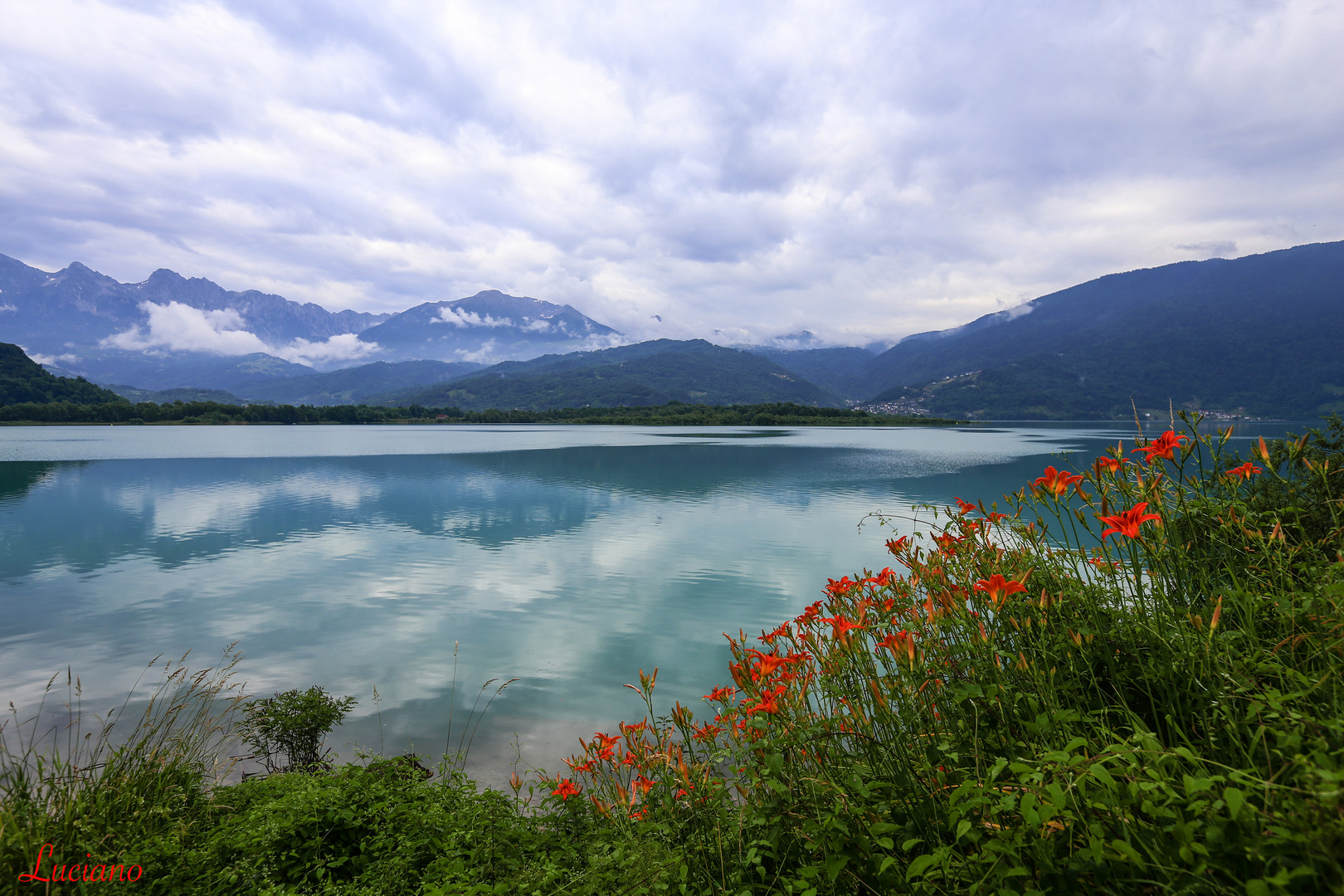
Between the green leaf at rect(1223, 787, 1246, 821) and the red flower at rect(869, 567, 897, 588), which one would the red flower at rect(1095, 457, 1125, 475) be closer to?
the red flower at rect(869, 567, 897, 588)

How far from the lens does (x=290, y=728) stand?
539 cm

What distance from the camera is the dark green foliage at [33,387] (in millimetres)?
106000

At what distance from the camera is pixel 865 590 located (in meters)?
3.90

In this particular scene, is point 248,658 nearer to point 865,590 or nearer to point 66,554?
point 865,590

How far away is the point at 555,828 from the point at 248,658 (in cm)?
759

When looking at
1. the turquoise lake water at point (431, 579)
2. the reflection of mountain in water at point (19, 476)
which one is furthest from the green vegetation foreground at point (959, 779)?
the reflection of mountain in water at point (19, 476)

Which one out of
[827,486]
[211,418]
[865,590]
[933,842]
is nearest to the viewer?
[933,842]

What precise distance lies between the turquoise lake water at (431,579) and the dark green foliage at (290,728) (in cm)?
69

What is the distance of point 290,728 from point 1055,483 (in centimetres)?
671

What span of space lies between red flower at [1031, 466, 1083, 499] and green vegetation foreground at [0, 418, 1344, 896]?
0.02 metres

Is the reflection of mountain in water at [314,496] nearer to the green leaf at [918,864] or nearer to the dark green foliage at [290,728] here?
the dark green foliage at [290,728]

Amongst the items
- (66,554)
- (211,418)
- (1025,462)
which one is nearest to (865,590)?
(66,554)

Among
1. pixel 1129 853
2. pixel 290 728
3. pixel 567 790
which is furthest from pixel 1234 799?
pixel 290 728

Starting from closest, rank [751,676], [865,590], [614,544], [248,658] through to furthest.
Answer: [751,676], [865,590], [248,658], [614,544]
